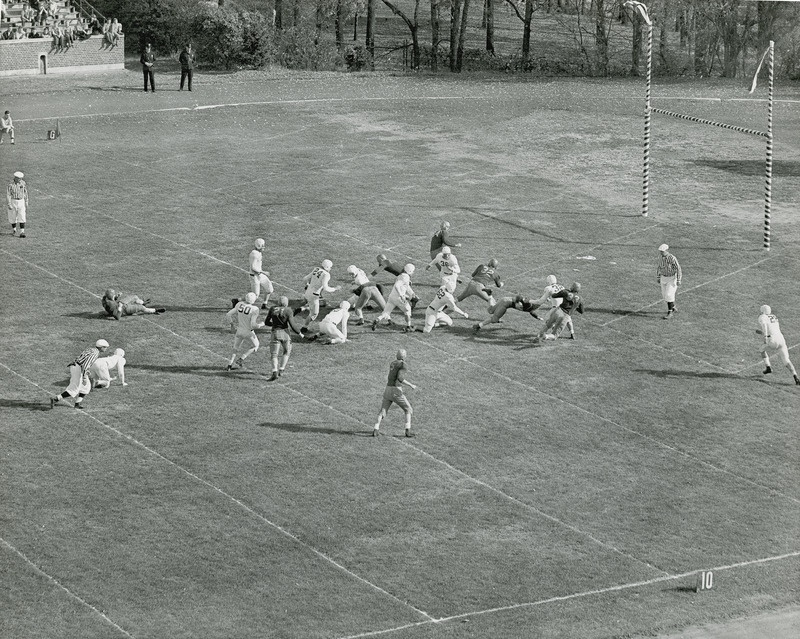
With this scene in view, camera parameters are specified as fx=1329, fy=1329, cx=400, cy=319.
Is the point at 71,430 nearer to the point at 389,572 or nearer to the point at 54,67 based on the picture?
the point at 389,572

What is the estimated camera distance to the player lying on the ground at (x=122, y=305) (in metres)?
35.7

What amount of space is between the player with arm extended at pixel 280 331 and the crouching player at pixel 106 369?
356 cm

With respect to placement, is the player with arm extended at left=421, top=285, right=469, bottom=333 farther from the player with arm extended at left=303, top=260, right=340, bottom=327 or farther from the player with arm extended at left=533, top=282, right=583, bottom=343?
the player with arm extended at left=303, top=260, right=340, bottom=327

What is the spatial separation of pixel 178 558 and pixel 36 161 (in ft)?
98.7

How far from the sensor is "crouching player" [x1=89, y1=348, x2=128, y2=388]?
101 feet

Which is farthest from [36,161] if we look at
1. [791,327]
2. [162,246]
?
[791,327]

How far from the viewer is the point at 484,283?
3725 centimetres

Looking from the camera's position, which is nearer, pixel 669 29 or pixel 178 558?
pixel 178 558

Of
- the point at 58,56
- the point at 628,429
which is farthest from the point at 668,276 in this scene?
the point at 58,56

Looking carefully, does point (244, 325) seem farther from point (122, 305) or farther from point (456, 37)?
point (456, 37)

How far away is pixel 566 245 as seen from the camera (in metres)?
43.8

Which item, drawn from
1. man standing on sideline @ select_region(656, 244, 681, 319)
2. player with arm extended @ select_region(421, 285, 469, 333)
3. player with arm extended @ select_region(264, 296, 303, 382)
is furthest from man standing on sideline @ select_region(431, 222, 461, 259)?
player with arm extended @ select_region(264, 296, 303, 382)

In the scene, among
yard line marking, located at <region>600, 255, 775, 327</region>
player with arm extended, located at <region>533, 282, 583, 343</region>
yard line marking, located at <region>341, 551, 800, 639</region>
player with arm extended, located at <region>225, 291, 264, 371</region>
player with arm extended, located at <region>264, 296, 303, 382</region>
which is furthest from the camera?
yard line marking, located at <region>600, 255, 775, 327</region>

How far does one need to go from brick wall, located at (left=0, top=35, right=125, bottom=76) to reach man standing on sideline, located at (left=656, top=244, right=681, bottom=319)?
130 ft
